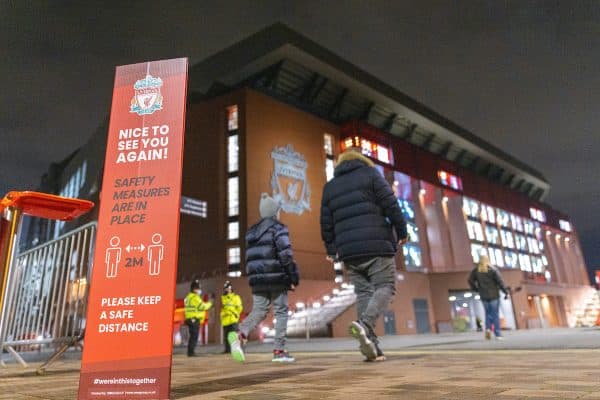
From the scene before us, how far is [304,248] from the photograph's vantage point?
2556 cm

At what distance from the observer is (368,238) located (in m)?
4.30

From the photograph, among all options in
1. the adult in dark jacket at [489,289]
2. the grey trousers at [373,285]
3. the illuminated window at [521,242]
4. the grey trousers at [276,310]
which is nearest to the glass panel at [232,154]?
the adult in dark jacket at [489,289]

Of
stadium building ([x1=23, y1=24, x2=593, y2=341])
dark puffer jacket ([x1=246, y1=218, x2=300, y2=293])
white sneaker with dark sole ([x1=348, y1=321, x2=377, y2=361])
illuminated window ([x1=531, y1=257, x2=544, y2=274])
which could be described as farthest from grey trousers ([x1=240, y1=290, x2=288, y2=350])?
illuminated window ([x1=531, y1=257, x2=544, y2=274])

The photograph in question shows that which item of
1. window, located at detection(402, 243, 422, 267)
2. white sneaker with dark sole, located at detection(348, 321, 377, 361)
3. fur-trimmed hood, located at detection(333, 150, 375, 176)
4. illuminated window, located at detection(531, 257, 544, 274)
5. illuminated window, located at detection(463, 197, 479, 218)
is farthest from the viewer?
illuminated window, located at detection(531, 257, 544, 274)

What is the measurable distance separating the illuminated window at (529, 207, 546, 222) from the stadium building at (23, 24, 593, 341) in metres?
15.2

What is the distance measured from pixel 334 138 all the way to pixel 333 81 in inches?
168

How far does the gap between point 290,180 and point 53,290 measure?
71.0 ft

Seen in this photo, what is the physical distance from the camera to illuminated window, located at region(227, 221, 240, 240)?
23984 millimetres

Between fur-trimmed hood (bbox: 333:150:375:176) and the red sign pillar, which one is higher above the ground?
fur-trimmed hood (bbox: 333:150:375:176)

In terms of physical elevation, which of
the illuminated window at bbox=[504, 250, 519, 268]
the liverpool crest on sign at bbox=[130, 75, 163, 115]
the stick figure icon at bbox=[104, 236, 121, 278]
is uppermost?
the illuminated window at bbox=[504, 250, 519, 268]

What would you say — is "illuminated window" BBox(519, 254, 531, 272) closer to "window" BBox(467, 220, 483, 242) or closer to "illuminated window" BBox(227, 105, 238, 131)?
"window" BBox(467, 220, 483, 242)

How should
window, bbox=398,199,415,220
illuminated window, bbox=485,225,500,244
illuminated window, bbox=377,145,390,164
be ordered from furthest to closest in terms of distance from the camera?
1. illuminated window, bbox=485,225,500,244
2. window, bbox=398,199,415,220
3. illuminated window, bbox=377,145,390,164

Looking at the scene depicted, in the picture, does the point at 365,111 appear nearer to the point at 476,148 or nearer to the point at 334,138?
the point at 334,138

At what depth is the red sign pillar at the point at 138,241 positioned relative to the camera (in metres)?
2.17
